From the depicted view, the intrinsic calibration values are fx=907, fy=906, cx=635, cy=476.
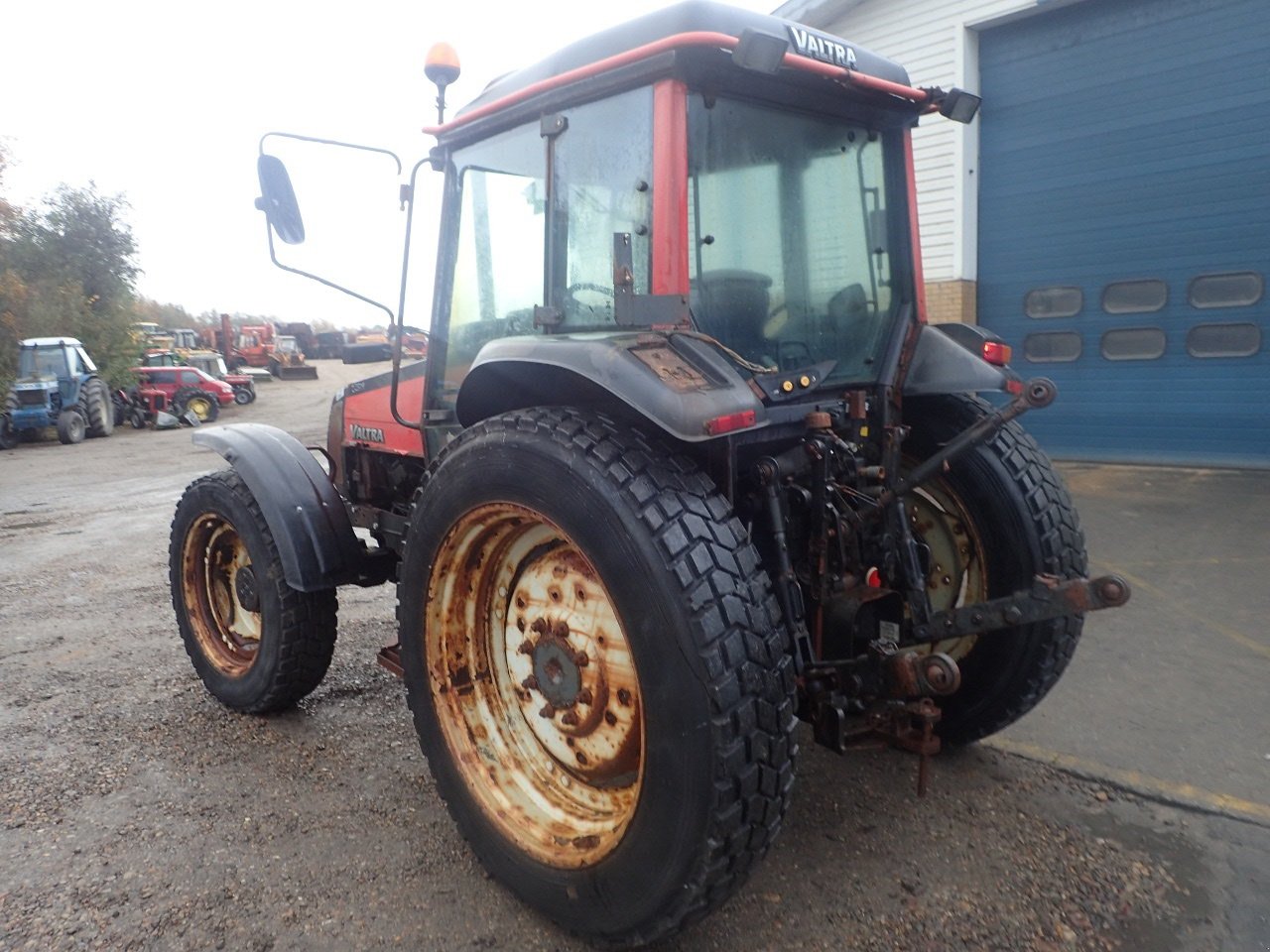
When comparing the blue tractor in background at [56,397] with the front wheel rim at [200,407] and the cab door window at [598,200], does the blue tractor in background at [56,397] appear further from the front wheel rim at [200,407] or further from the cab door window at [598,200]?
the cab door window at [598,200]

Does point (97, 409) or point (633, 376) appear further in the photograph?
point (97, 409)

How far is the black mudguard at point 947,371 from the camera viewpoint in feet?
9.14

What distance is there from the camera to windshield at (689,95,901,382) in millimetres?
2432

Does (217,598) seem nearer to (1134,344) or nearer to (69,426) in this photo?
(1134,344)

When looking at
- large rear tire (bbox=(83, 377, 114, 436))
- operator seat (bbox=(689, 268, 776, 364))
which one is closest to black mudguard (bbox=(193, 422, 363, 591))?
operator seat (bbox=(689, 268, 776, 364))

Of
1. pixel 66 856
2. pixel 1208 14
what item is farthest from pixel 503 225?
pixel 1208 14

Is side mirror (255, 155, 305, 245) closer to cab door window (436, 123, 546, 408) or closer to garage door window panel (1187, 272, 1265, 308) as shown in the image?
cab door window (436, 123, 546, 408)

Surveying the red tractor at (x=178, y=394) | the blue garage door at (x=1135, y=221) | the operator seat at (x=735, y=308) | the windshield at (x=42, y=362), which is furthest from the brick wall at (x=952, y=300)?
the red tractor at (x=178, y=394)

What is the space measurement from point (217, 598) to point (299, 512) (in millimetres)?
936

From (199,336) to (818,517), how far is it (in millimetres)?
40623

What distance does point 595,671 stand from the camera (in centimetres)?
238

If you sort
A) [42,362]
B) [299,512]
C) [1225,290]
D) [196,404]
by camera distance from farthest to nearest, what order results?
[196,404] < [42,362] < [1225,290] < [299,512]

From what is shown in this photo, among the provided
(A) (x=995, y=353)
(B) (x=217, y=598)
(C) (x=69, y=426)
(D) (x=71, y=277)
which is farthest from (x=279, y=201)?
(D) (x=71, y=277)

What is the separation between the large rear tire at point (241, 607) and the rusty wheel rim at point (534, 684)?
112 cm
